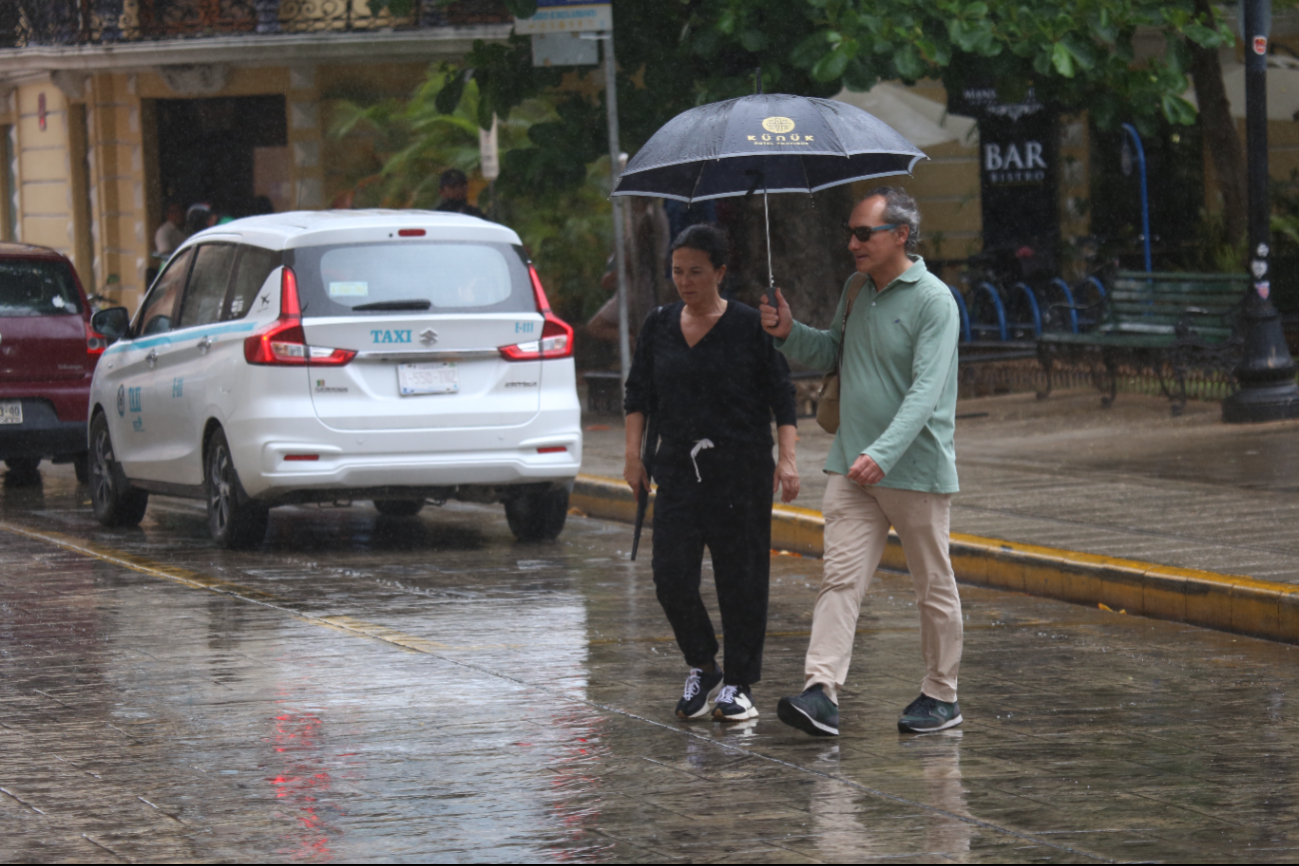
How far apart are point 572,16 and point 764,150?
772 cm

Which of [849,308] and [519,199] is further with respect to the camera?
[519,199]

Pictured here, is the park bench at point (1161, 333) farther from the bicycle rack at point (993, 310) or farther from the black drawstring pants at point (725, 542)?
the black drawstring pants at point (725, 542)

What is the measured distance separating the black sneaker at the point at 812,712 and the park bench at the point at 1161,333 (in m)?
9.72

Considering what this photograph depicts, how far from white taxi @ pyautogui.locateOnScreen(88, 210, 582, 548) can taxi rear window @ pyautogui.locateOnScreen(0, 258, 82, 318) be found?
3.33 meters

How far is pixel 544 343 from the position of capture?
11.3 metres

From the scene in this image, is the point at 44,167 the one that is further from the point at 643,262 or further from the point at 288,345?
the point at 288,345

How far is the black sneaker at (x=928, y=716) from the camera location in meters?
6.64

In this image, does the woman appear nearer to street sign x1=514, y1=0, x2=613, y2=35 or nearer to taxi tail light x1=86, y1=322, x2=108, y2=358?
street sign x1=514, y1=0, x2=613, y2=35

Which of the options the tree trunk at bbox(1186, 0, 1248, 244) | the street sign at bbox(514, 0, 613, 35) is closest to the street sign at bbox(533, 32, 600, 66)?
the street sign at bbox(514, 0, 613, 35)

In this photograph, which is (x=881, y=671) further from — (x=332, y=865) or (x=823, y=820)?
(x=332, y=865)

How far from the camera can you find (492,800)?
5.77 meters

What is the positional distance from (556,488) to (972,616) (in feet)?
10.3

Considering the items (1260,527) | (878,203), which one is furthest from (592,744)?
(1260,527)

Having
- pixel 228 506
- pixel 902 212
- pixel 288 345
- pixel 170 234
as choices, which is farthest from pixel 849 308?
pixel 170 234
